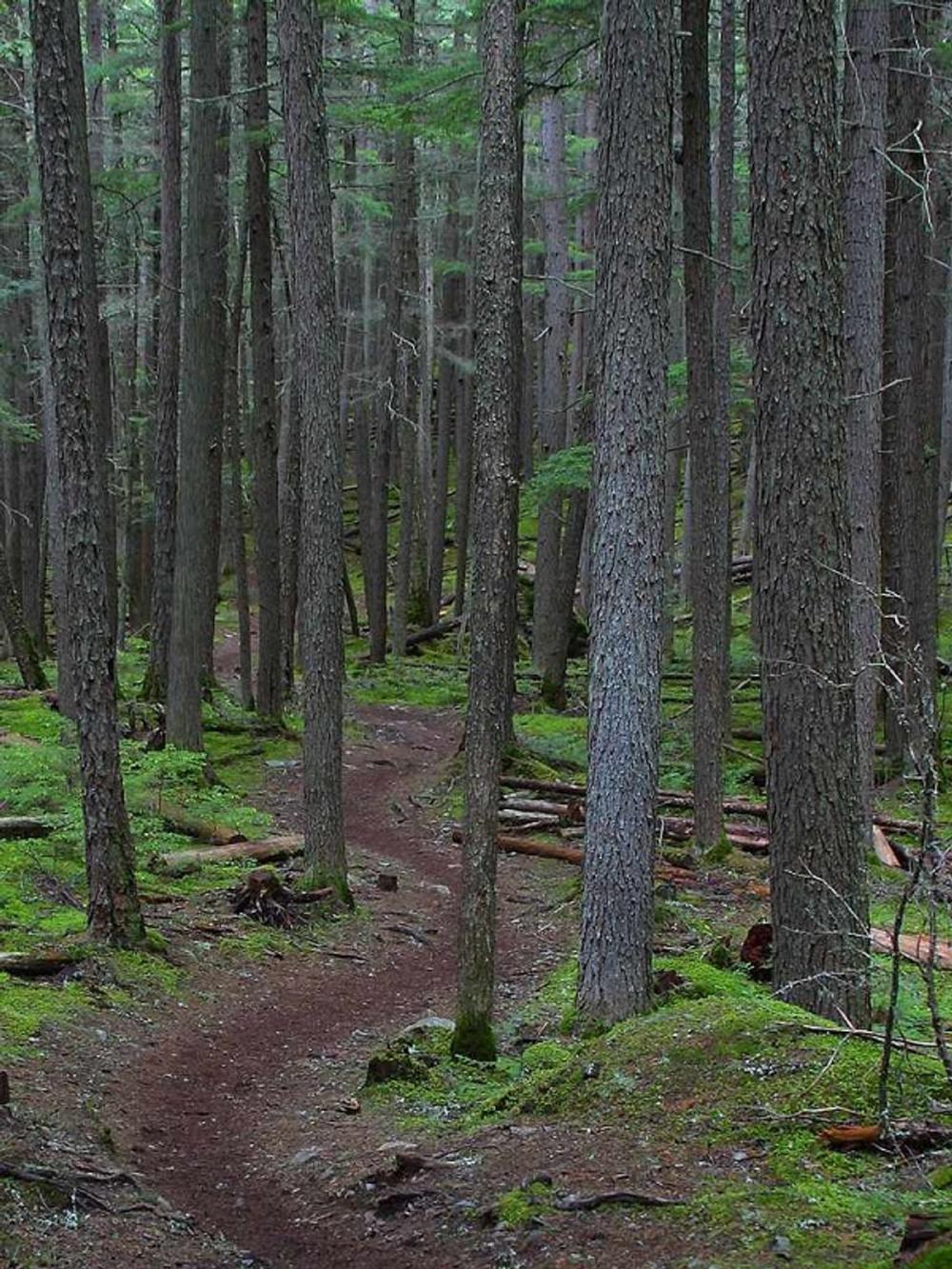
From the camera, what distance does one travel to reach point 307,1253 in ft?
17.7

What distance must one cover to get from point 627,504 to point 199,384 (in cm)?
938

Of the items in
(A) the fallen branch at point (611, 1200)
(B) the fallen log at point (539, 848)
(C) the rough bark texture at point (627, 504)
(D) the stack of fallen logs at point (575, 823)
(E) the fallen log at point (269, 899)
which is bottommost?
(B) the fallen log at point (539, 848)

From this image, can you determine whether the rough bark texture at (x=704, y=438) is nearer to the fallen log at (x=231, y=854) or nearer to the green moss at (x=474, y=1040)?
the fallen log at (x=231, y=854)

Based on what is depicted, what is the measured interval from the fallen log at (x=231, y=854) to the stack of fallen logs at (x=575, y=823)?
2477 millimetres

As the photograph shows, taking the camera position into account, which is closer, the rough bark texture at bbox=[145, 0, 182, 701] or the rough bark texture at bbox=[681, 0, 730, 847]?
the rough bark texture at bbox=[681, 0, 730, 847]

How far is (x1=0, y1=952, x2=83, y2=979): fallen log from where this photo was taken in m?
8.45

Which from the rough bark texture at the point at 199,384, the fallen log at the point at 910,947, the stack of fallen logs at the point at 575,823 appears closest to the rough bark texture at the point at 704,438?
the stack of fallen logs at the point at 575,823

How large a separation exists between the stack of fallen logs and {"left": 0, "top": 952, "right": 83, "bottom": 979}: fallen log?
21.0 ft

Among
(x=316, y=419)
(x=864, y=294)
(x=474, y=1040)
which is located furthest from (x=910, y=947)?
(x=316, y=419)

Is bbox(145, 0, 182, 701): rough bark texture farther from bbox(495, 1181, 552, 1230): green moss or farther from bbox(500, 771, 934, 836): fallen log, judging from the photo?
bbox(495, 1181, 552, 1230): green moss

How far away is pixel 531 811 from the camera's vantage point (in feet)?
50.3

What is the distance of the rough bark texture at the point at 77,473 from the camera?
25.9 feet

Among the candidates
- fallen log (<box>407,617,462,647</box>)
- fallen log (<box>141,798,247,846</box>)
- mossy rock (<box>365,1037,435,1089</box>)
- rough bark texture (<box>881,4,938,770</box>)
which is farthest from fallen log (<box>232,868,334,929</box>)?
fallen log (<box>407,617,462,647</box>)

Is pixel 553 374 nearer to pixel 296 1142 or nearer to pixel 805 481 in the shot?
pixel 805 481
